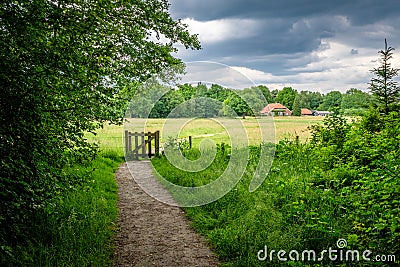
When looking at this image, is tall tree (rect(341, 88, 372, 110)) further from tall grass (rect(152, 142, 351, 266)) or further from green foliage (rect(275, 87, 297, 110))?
tall grass (rect(152, 142, 351, 266))

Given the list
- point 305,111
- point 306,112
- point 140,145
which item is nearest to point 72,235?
point 140,145

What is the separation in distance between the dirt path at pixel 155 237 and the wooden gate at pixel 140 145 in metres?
5.53

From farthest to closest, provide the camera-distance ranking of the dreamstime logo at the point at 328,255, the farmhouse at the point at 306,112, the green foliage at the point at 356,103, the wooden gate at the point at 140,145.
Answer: the farmhouse at the point at 306,112
the wooden gate at the point at 140,145
the green foliage at the point at 356,103
the dreamstime logo at the point at 328,255

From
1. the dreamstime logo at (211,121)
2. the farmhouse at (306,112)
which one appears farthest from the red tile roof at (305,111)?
the dreamstime logo at (211,121)

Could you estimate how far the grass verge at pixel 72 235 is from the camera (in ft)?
14.6

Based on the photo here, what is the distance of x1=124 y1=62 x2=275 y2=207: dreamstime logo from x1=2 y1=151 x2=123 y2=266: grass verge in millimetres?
1897

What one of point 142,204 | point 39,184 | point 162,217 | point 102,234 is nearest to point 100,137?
point 142,204

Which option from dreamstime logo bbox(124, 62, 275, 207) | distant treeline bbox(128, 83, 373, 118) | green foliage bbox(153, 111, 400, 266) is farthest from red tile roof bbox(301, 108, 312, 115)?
dreamstime logo bbox(124, 62, 275, 207)

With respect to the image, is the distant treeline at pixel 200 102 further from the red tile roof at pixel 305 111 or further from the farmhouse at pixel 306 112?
the red tile roof at pixel 305 111

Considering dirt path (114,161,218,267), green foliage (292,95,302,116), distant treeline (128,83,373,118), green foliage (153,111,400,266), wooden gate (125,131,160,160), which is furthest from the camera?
green foliage (292,95,302,116)

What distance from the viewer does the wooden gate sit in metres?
14.0

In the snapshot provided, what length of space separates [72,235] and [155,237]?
1.34 meters

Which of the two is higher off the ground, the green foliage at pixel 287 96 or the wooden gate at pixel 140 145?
the green foliage at pixel 287 96

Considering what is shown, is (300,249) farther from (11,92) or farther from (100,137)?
(100,137)
